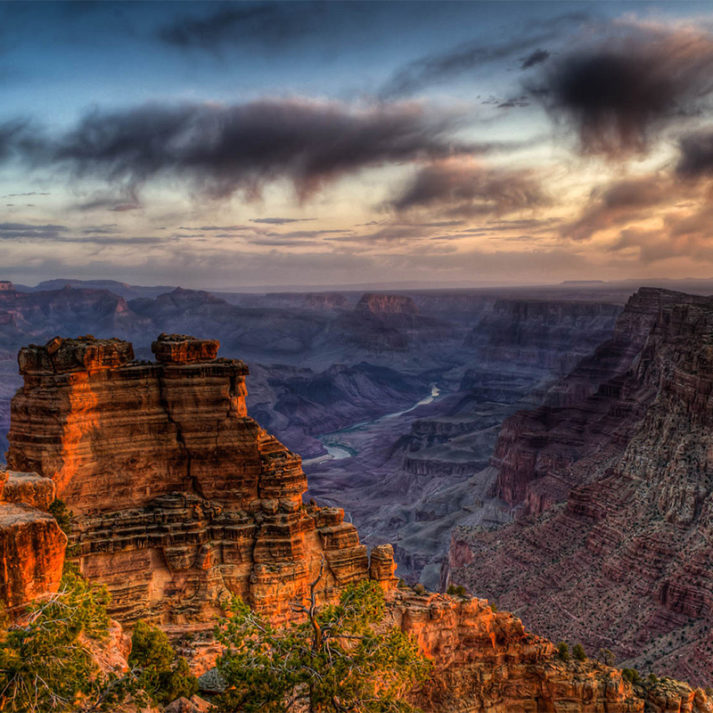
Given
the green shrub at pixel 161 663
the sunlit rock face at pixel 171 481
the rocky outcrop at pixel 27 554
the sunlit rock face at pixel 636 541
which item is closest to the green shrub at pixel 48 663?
the rocky outcrop at pixel 27 554

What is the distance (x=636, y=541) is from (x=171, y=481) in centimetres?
4293

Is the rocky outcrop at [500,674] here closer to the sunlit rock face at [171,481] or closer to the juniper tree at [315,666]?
the sunlit rock face at [171,481]

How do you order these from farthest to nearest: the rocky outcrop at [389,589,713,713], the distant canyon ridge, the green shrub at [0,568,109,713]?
the distant canyon ridge < the rocky outcrop at [389,589,713,713] < the green shrub at [0,568,109,713]

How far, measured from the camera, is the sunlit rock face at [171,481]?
25.8 meters

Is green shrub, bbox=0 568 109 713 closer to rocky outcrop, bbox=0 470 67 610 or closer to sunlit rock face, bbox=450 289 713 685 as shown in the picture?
rocky outcrop, bbox=0 470 67 610

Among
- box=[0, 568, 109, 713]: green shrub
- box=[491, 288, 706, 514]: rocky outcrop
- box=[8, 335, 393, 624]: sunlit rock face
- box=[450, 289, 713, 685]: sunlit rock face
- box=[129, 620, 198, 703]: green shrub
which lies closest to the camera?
box=[0, 568, 109, 713]: green shrub

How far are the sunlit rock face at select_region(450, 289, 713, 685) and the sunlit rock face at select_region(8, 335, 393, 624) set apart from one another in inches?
1128

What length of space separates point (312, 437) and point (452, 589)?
158 metres

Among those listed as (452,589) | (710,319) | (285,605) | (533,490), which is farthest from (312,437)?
(285,605)

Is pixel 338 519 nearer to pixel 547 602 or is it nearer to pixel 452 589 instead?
pixel 452 589

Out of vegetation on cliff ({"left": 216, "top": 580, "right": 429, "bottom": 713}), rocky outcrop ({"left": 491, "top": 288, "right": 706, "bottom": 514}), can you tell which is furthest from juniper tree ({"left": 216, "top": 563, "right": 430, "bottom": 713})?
rocky outcrop ({"left": 491, "top": 288, "right": 706, "bottom": 514})

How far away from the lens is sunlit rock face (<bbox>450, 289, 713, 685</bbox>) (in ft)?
155

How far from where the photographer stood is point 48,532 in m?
19.0

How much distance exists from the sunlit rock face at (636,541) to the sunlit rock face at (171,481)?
28652 mm
